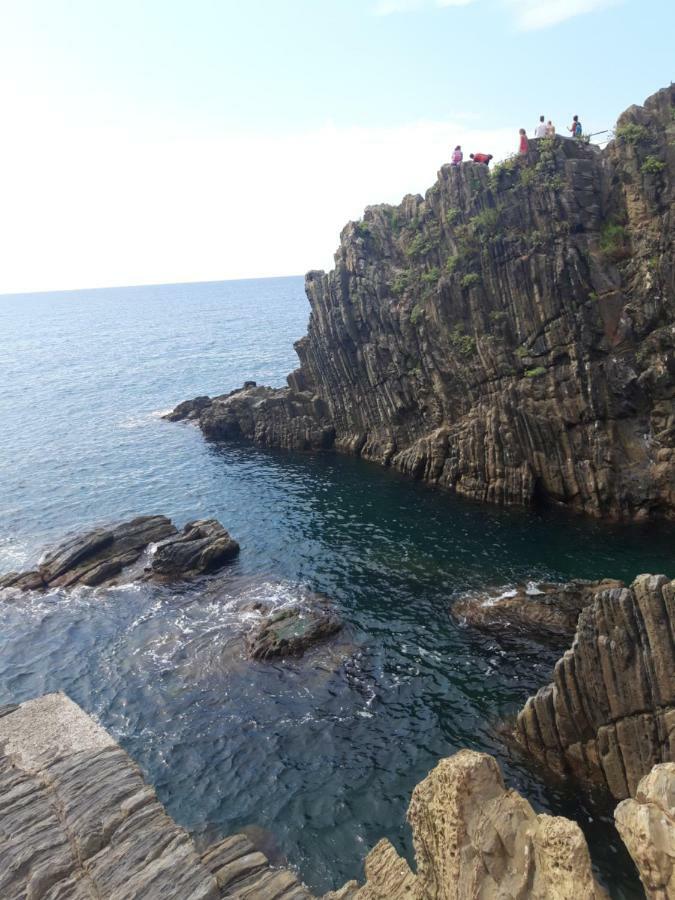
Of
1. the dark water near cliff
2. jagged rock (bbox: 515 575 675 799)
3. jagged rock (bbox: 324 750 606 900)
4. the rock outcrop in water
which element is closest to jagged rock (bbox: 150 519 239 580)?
the dark water near cliff

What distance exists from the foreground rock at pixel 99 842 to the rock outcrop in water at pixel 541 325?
115 feet

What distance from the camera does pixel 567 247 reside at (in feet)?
158

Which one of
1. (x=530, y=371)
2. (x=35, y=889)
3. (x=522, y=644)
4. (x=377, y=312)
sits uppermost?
(x=377, y=312)

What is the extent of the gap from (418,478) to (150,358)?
10240 cm

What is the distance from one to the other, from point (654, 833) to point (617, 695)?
12.5 m

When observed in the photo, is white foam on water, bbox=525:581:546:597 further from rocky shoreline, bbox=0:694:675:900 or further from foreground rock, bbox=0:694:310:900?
foreground rock, bbox=0:694:310:900

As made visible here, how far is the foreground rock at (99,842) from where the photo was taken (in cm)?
1803

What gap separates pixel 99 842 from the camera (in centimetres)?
1920

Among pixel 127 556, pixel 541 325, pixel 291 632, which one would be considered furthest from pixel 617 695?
pixel 127 556

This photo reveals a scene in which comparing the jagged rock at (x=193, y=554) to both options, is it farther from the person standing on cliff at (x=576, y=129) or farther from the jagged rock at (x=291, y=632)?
the person standing on cliff at (x=576, y=129)

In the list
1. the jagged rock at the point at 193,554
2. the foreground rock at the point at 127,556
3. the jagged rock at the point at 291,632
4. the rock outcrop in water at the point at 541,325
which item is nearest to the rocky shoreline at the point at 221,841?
the jagged rock at the point at 291,632

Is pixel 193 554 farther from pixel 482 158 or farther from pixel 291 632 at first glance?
pixel 482 158

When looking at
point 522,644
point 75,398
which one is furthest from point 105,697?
point 75,398

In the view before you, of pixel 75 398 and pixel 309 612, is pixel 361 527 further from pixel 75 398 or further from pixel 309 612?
pixel 75 398
